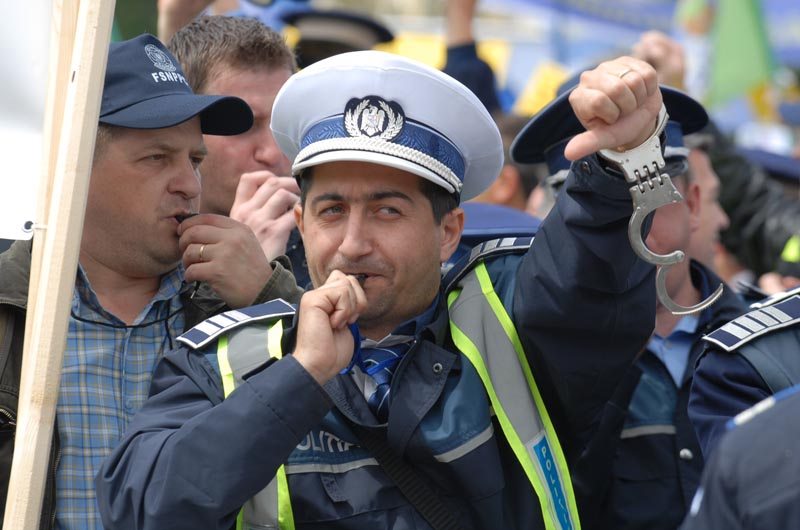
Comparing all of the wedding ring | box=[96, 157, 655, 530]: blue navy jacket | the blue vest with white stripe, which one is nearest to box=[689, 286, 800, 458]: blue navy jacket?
the blue vest with white stripe

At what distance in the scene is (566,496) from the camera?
2945 mm

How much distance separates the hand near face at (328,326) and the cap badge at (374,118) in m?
0.39

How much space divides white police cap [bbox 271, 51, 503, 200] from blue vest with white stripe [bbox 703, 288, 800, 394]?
2.42ft

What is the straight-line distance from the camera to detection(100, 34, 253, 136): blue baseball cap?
3254 millimetres

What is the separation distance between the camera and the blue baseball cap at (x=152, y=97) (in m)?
3.25

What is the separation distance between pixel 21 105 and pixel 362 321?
939 millimetres

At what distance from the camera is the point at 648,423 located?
3891mm

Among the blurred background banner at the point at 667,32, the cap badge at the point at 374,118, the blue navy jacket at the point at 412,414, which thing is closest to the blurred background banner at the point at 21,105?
the blue navy jacket at the point at 412,414

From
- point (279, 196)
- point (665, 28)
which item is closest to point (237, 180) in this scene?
point (279, 196)

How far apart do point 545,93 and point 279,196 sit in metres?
5.98

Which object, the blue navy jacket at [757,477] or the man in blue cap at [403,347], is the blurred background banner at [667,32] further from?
the blue navy jacket at [757,477]

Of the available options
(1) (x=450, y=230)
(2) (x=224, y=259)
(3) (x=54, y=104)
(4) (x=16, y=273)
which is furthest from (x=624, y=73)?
(4) (x=16, y=273)

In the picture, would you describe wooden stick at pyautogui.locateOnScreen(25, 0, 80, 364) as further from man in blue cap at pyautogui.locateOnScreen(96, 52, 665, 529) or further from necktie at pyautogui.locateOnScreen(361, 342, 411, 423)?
necktie at pyautogui.locateOnScreen(361, 342, 411, 423)

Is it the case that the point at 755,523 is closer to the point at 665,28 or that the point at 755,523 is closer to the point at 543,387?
the point at 543,387
